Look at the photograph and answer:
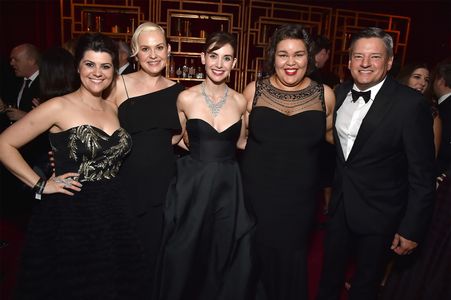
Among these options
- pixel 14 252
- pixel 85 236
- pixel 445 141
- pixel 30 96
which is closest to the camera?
pixel 85 236

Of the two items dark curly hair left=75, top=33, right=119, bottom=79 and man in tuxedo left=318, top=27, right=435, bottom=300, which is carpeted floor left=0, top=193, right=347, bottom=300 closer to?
man in tuxedo left=318, top=27, right=435, bottom=300

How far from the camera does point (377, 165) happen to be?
188 cm

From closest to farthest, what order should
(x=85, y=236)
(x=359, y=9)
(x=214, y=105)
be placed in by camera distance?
1. (x=85, y=236)
2. (x=214, y=105)
3. (x=359, y=9)

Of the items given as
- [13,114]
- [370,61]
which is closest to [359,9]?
[370,61]

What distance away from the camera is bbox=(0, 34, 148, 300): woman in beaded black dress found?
66.9 inches

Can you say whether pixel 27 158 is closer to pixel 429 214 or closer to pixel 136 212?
pixel 136 212

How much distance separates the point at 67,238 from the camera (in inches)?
68.0

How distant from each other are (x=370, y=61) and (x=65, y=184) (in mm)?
1683

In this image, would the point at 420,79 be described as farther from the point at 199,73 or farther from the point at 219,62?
the point at 199,73

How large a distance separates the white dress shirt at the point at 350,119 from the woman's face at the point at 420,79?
1057mm

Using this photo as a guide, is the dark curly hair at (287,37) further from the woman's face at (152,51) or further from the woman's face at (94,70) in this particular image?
the woman's face at (94,70)

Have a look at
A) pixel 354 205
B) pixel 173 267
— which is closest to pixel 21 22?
pixel 173 267

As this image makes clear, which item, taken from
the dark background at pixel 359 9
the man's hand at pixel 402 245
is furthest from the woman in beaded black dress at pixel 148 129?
the dark background at pixel 359 9

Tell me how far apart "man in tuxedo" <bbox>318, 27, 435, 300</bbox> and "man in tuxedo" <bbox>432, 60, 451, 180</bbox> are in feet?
2.36
